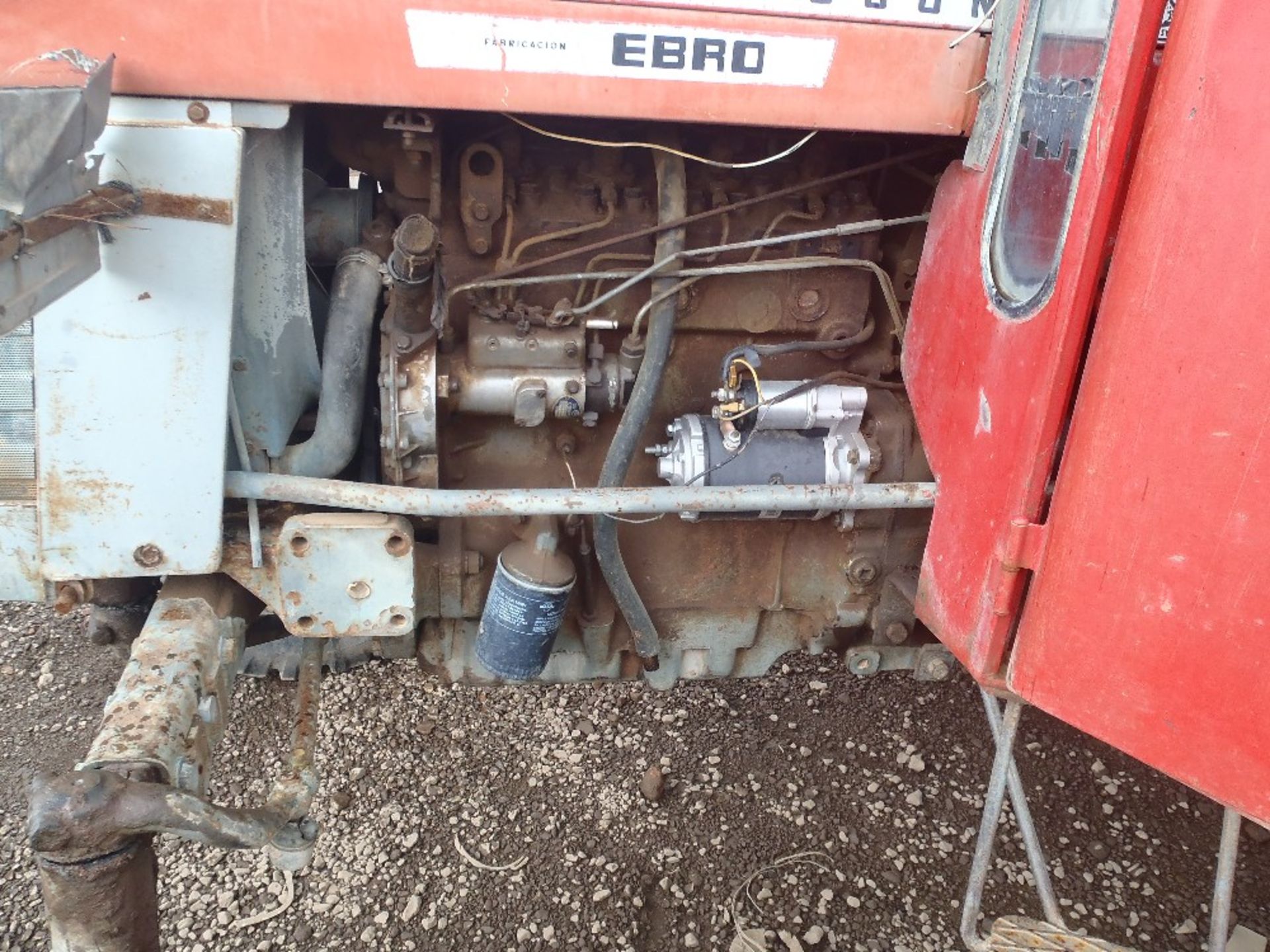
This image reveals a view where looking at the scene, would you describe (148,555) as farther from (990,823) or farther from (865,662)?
(865,662)

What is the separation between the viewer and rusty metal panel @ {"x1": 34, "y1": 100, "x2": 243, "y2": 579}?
4.13 ft

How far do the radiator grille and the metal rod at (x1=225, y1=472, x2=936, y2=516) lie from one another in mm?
260

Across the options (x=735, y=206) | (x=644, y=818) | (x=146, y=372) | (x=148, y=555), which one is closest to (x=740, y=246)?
(x=735, y=206)

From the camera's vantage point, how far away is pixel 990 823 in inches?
56.6

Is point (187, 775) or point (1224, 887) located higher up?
point (187, 775)

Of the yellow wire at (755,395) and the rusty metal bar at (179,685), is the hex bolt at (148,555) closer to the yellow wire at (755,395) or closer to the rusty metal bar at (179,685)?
the rusty metal bar at (179,685)

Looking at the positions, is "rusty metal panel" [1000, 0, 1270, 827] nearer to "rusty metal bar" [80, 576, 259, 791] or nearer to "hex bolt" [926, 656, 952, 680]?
"hex bolt" [926, 656, 952, 680]

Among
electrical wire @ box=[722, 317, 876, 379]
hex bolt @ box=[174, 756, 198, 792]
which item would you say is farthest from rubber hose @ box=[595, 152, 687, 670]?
hex bolt @ box=[174, 756, 198, 792]

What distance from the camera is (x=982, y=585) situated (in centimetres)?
134

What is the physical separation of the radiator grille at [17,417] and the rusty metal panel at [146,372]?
22mm

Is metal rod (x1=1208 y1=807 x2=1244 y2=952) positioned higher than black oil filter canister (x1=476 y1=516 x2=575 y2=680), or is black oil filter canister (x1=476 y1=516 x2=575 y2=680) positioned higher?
black oil filter canister (x1=476 y1=516 x2=575 y2=680)

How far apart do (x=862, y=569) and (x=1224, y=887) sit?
80cm

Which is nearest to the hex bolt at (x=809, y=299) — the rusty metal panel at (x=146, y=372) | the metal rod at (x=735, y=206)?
the metal rod at (x=735, y=206)

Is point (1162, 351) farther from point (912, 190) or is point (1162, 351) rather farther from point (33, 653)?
point (33, 653)
